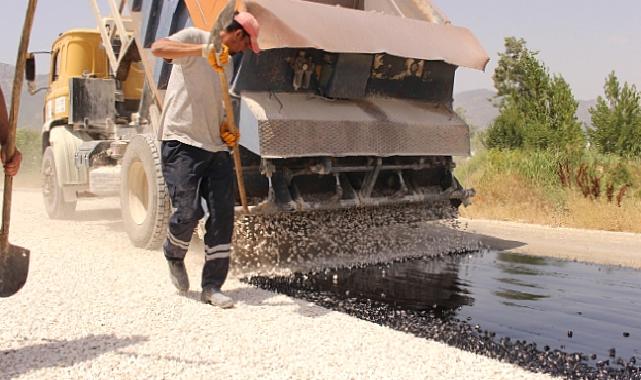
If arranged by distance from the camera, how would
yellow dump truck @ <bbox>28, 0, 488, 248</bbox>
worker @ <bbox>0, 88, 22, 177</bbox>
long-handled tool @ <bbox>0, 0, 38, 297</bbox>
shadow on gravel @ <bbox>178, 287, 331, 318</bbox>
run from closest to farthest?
worker @ <bbox>0, 88, 22, 177</bbox>, long-handled tool @ <bbox>0, 0, 38, 297</bbox>, shadow on gravel @ <bbox>178, 287, 331, 318</bbox>, yellow dump truck @ <bbox>28, 0, 488, 248</bbox>

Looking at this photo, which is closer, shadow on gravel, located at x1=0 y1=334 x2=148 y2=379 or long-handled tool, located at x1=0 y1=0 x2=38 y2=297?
shadow on gravel, located at x1=0 y1=334 x2=148 y2=379

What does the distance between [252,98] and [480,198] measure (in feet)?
22.8

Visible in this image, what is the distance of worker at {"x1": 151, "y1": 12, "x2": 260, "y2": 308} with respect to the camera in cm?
438

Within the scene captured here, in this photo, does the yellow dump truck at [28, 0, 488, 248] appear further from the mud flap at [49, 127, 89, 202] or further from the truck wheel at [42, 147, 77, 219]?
the truck wheel at [42, 147, 77, 219]

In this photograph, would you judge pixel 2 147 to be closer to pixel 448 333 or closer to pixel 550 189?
pixel 448 333

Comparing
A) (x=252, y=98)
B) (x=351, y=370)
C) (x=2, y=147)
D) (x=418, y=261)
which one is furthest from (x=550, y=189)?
(x=2, y=147)

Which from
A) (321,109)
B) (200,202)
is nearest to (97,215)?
(321,109)

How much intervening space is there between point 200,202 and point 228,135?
466 mm

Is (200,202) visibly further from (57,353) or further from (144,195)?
(144,195)

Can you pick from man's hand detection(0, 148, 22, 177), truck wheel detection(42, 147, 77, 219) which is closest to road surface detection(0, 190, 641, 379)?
man's hand detection(0, 148, 22, 177)

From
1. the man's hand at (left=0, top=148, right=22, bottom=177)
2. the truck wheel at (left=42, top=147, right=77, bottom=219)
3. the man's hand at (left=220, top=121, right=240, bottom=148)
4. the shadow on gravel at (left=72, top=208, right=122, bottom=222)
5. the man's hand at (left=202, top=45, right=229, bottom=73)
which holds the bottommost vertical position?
the shadow on gravel at (left=72, top=208, right=122, bottom=222)

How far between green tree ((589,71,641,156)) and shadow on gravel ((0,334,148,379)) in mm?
17283

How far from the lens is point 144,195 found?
22.0 ft

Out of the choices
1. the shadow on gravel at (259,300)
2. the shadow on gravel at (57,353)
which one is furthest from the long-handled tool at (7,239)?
the shadow on gravel at (259,300)
